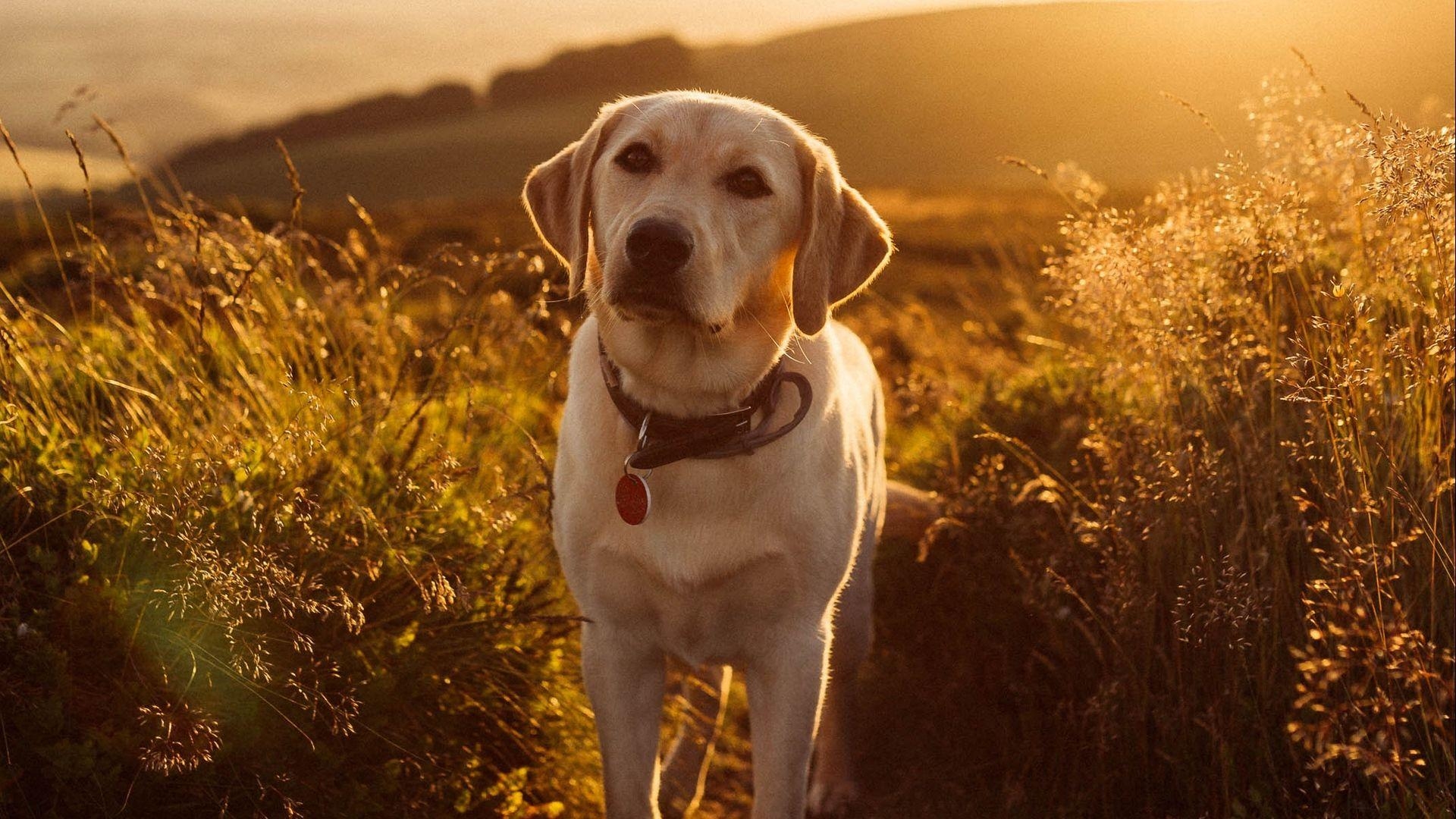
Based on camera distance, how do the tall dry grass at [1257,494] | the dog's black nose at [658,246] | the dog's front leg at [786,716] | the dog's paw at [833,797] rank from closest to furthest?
the dog's black nose at [658,246]
the tall dry grass at [1257,494]
the dog's front leg at [786,716]
the dog's paw at [833,797]

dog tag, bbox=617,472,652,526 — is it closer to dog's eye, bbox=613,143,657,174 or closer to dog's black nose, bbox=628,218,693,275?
dog's black nose, bbox=628,218,693,275

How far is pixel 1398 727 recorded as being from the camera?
2768mm

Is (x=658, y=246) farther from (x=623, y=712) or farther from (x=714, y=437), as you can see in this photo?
(x=623, y=712)

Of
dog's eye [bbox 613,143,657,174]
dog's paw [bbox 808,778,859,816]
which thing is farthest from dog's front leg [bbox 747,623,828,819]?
dog's eye [bbox 613,143,657,174]

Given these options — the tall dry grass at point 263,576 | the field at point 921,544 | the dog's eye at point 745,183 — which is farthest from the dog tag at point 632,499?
the dog's eye at point 745,183

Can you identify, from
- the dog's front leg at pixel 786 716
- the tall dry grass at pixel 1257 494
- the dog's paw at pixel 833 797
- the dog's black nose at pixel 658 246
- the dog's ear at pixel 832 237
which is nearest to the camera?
the dog's black nose at pixel 658 246

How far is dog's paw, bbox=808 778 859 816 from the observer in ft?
13.1

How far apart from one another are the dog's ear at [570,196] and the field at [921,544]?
0.45 m

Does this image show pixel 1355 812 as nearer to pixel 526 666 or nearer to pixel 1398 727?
pixel 1398 727

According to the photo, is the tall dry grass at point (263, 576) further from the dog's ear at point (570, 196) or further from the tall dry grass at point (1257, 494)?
the tall dry grass at point (1257, 494)

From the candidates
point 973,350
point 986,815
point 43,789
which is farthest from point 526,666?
point 973,350

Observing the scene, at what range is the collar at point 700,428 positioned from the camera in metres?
2.90

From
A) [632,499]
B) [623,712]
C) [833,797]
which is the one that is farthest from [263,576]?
[833,797]

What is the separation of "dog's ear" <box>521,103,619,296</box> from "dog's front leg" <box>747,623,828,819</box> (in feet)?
3.69
